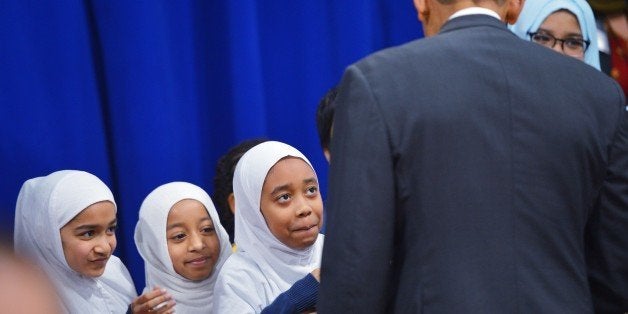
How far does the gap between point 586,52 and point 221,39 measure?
120 centimetres

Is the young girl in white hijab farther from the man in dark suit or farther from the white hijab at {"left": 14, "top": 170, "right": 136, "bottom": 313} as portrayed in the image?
the man in dark suit

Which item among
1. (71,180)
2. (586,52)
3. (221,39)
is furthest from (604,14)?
(71,180)

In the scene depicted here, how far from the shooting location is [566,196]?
1.61m

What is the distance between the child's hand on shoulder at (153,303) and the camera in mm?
2453

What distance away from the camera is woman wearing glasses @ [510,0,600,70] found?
8.75ft

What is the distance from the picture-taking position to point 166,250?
2.69 metres

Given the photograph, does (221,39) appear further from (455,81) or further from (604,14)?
(455,81)

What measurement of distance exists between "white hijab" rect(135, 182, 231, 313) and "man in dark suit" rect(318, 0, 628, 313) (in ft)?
3.90

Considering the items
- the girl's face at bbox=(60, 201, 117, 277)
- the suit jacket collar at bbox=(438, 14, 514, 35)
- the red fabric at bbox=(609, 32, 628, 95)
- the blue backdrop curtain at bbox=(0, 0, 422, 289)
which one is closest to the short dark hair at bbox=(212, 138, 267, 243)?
the blue backdrop curtain at bbox=(0, 0, 422, 289)

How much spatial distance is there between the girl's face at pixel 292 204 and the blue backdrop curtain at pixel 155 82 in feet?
1.80

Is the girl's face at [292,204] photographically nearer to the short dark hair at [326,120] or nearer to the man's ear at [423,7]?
the short dark hair at [326,120]

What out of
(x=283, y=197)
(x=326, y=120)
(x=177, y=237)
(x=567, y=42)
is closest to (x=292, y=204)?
(x=283, y=197)

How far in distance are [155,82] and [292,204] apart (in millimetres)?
703

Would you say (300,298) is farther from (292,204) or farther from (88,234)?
(88,234)
